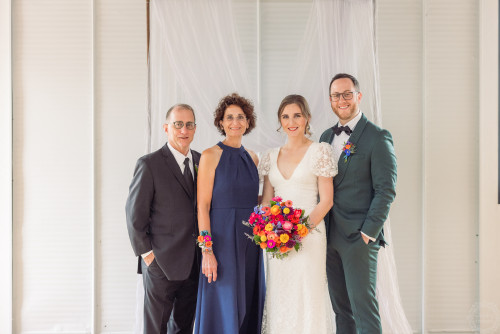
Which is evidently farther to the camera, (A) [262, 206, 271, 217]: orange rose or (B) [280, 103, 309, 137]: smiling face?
(B) [280, 103, 309, 137]: smiling face

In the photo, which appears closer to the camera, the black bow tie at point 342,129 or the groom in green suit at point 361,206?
the groom in green suit at point 361,206

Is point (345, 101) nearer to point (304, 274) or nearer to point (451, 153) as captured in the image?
point (304, 274)

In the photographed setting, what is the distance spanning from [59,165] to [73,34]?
1.27 meters

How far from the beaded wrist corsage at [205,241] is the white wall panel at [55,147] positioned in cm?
170

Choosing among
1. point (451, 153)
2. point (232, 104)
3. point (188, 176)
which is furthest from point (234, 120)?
point (451, 153)

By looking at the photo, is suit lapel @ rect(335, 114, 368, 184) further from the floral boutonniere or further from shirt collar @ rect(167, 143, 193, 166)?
shirt collar @ rect(167, 143, 193, 166)

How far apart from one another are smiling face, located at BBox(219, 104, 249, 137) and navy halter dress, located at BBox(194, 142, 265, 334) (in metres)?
0.14

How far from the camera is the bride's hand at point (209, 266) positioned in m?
2.26

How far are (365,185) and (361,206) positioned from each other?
14 centimetres

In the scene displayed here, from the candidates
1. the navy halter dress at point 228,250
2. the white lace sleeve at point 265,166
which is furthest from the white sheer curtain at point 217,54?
the navy halter dress at point 228,250

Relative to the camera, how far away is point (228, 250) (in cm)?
231

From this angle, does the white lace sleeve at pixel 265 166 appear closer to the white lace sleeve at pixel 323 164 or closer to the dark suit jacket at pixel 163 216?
the white lace sleeve at pixel 323 164

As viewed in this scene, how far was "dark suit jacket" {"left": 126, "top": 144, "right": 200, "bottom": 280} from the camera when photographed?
2.30m

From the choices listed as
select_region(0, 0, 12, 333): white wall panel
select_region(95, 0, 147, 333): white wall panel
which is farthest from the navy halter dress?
select_region(0, 0, 12, 333): white wall panel
